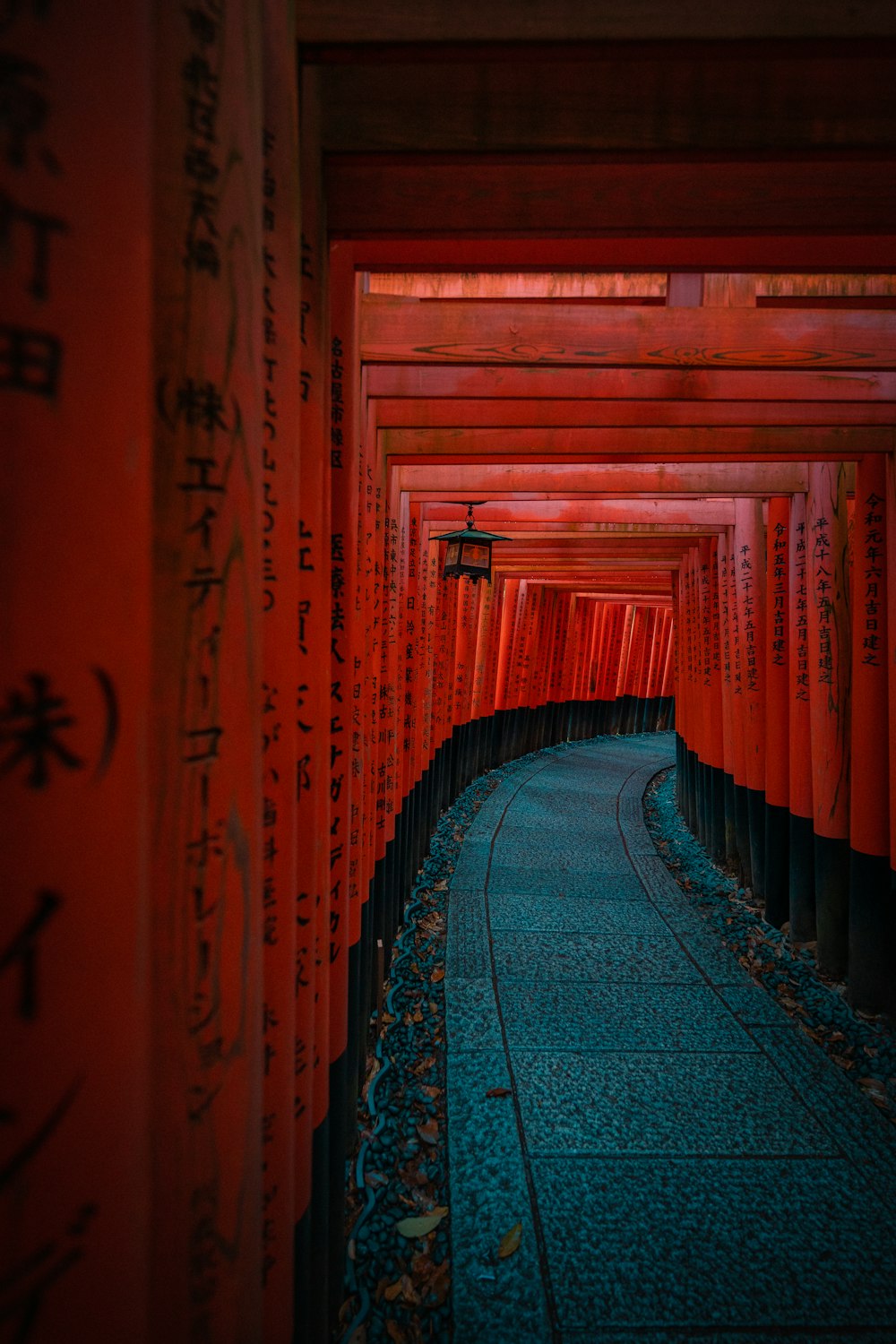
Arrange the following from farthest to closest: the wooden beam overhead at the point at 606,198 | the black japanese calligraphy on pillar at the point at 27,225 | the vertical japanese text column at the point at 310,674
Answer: the wooden beam overhead at the point at 606,198 → the vertical japanese text column at the point at 310,674 → the black japanese calligraphy on pillar at the point at 27,225

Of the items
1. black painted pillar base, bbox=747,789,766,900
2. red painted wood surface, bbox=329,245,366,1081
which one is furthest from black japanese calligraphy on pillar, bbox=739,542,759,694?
red painted wood surface, bbox=329,245,366,1081

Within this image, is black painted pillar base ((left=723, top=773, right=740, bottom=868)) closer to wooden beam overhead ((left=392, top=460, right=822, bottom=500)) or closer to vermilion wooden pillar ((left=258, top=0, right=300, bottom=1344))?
wooden beam overhead ((left=392, top=460, right=822, bottom=500))

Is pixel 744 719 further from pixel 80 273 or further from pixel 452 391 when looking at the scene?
pixel 80 273

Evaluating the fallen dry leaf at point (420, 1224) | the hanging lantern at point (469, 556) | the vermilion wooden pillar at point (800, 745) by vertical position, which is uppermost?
the hanging lantern at point (469, 556)

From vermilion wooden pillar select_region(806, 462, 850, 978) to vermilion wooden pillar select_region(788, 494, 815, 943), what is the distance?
0.26 m

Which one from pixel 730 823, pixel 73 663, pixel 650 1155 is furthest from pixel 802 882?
pixel 73 663

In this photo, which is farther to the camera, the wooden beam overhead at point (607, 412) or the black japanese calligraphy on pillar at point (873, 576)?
the black japanese calligraphy on pillar at point (873, 576)

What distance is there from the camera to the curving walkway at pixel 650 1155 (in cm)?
254

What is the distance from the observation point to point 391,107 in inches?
82.8

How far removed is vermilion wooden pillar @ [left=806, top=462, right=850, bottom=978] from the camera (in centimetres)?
516

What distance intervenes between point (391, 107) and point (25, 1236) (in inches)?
104

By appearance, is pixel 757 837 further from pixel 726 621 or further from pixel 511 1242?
pixel 511 1242

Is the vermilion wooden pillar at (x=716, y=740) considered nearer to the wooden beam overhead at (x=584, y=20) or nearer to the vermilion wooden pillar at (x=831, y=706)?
the vermilion wooden pillar at (x=831, y=706)

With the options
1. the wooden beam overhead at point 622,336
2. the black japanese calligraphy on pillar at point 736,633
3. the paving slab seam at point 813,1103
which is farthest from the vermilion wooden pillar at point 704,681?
the wooden beam overhead at point 622,336
